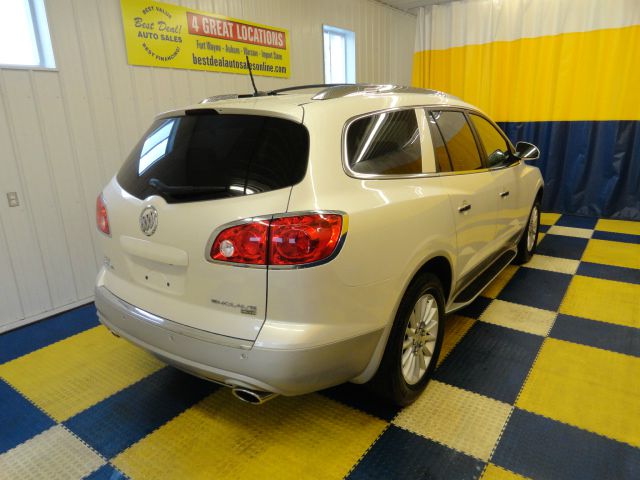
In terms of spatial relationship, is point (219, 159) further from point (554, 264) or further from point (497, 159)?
point (554, 264)

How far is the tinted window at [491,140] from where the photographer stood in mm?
2748

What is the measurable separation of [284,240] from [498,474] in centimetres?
119

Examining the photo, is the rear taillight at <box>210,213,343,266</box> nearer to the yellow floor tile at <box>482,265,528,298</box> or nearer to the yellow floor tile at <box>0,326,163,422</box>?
the yellow floor tile at <box>0,326,163,422</box>

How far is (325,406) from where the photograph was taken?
2018 mm

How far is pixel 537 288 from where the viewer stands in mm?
3312

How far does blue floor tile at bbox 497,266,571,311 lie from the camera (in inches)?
121

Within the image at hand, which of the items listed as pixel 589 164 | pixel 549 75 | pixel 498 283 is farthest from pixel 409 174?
pixel 589 164

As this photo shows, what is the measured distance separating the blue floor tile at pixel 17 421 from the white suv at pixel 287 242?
58 centimetres

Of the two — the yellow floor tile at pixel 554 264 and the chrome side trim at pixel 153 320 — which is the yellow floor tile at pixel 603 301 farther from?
the chrome side trim at pixel 153 320

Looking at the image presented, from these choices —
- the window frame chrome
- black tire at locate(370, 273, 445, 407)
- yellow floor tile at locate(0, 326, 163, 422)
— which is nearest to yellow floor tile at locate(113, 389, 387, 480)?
black tire at locate(370, 273, 445, 407)

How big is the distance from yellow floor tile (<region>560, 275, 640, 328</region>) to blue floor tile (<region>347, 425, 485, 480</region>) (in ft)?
5.52

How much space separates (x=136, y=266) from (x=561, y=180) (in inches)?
217

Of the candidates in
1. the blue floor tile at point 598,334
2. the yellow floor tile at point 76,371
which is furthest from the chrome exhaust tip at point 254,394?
the blue floor tile at point 598,334

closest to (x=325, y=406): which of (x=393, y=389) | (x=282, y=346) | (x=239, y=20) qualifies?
(x=393, y=389)
